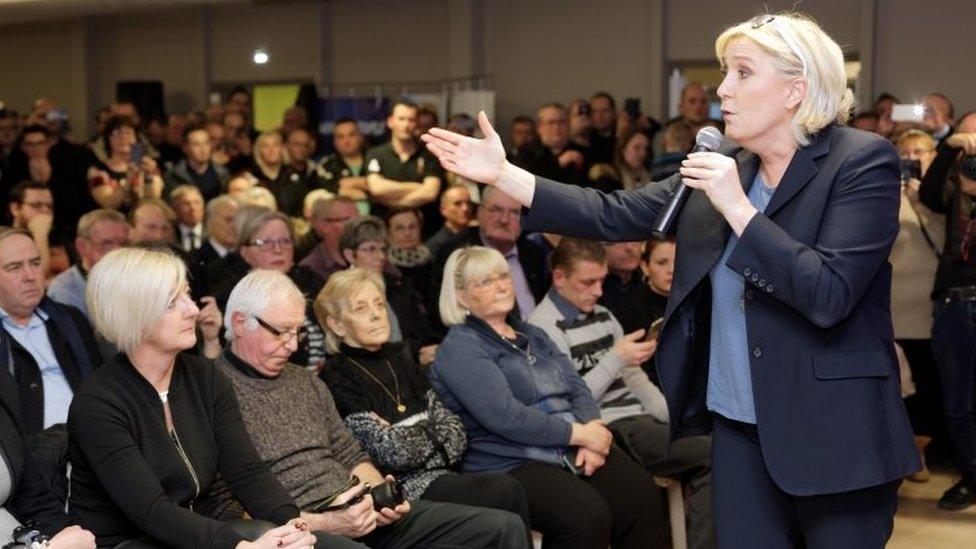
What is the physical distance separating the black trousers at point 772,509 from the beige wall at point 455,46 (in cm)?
693

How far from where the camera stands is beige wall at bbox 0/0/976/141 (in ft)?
31.1

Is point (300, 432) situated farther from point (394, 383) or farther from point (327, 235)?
point (327, 235)

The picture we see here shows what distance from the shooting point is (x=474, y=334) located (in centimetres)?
416

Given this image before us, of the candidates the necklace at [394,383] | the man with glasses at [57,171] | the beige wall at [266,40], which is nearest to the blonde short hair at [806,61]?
the necklace at [394,383]

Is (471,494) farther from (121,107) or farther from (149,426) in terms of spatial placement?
(121,107)

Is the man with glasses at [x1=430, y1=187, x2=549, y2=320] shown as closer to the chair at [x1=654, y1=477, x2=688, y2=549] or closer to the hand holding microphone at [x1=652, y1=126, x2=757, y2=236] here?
the chair at [x1=654, y1=477, x2=688, y2=549]

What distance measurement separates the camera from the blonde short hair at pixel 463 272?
4230mm

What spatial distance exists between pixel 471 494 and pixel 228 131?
5767mm

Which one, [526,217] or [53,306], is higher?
[526,217]

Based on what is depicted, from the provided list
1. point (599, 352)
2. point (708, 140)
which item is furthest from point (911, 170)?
point (708, 140)

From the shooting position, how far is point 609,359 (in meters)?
4.49

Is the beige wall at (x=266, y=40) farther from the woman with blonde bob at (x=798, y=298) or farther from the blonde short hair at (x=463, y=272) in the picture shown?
the woman with blonde bob at (x=798, y=298)

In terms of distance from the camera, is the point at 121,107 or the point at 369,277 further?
the point at 121,107

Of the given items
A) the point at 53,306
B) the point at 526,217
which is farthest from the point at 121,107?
the point at 526,217
